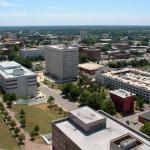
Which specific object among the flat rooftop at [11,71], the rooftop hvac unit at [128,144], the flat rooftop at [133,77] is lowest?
the flat rooftop at [133,77]

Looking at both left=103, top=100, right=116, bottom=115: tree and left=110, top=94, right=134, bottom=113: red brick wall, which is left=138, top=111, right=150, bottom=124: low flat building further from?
left=103, top=100, right=116, bottom=115: tree

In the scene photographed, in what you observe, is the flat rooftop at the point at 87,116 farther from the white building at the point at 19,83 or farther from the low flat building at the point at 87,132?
the white building at the point at 19,83

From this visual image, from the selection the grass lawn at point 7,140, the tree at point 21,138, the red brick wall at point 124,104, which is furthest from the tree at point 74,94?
the tree at point 21,138

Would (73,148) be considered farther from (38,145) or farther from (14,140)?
(14,140)

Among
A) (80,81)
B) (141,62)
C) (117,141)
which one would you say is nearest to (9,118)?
(117,141)

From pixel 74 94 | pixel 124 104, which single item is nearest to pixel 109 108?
pixel 124 104
